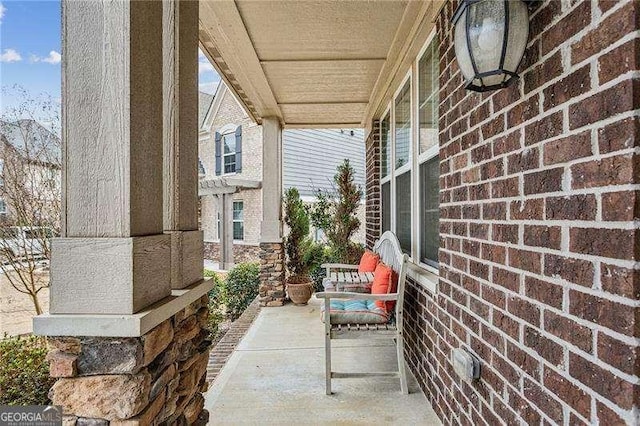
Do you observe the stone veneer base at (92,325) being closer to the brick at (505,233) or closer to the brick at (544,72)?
the brick at (505,233)

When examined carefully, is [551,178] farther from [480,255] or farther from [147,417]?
[147,417]

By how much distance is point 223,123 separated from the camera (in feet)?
37.6

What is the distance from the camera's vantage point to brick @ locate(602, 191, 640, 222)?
85cm

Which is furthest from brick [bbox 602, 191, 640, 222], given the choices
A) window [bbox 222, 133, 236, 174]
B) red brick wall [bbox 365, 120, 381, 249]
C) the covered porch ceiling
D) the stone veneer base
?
window [bbox 222, 133, 236, 174]

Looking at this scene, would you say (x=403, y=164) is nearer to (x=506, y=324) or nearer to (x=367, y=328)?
(x=367, y=328)

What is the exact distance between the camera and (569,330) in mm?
1060

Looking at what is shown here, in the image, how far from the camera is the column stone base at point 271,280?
5.52 meters

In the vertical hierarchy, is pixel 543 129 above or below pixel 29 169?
below

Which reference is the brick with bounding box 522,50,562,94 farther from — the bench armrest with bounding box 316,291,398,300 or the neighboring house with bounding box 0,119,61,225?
the neighboring house with bounding box 0,119,61,225

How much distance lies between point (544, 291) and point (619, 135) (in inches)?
21.0

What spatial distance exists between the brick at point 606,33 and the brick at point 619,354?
735 millimetres

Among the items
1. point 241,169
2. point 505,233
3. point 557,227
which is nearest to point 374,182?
point 505,233

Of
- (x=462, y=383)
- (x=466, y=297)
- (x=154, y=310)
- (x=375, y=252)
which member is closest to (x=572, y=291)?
(x=466, y=297)

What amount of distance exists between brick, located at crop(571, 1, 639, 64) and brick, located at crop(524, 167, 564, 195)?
0.32m
